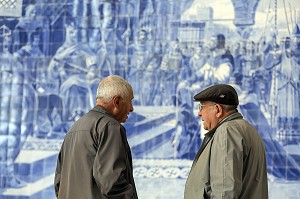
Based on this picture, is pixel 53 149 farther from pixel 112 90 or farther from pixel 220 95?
pixel 220 95

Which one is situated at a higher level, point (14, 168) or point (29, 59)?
point (29, 59)

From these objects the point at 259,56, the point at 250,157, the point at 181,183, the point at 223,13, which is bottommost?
the point at 181,183

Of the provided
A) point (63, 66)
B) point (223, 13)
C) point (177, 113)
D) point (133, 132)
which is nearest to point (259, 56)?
point (223, 13)

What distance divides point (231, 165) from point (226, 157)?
0.06m

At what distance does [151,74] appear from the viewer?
6840mm

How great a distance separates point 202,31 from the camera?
6.77 meters

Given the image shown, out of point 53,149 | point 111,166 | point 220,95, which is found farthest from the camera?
point 53,149

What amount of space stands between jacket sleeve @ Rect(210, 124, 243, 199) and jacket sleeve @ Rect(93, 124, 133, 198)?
502mm

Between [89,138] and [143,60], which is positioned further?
[143,60]

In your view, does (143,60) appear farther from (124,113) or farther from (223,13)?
(124,113)

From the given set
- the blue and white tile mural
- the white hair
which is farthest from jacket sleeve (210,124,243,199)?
the blue and white tile mural

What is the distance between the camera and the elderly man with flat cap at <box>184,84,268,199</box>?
3.56 metres

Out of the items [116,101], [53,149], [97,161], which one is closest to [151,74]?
[53,149]

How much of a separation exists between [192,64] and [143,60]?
55 centimetres
